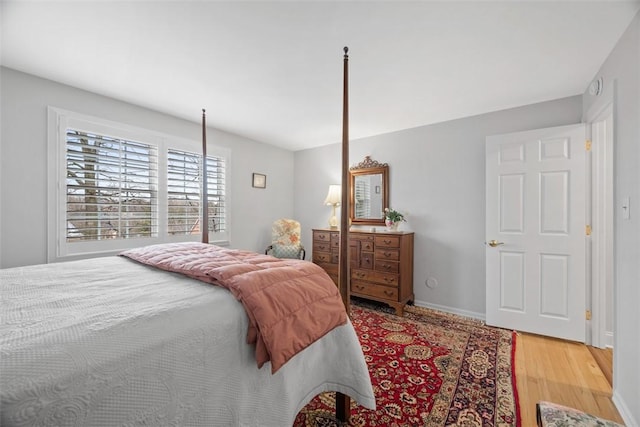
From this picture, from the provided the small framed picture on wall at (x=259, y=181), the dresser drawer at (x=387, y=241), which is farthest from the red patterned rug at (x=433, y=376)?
the small framed picture on wall at (x=259, y=181)

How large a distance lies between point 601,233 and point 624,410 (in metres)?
1.44

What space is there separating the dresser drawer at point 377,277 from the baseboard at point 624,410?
1779 mm

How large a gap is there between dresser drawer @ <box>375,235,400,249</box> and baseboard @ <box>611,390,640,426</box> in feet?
6.29

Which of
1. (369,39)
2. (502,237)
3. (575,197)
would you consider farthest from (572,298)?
(369,39)

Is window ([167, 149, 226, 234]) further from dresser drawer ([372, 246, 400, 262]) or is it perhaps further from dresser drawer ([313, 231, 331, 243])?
dresser drawer ([372, 246, 400, 262])

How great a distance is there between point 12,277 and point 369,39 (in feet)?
8.21

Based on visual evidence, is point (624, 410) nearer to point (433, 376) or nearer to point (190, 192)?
point (433, 376)

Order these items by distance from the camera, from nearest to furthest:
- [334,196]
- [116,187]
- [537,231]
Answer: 1. [537,231]
2. [116,187]
3. [334,196]

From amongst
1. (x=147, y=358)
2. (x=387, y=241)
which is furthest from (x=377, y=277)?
(x=147, y=358)

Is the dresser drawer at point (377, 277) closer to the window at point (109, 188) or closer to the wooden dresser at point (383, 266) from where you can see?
the wooden dresser at point (383, 266)

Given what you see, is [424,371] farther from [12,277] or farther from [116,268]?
[12,277]

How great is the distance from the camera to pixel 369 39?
1.81 m

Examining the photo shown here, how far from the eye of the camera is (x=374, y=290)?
3.32 m

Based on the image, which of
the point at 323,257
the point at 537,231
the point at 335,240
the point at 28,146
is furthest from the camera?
the point at 323,257
